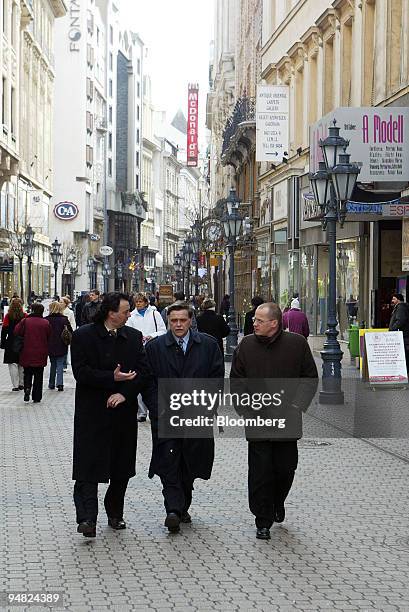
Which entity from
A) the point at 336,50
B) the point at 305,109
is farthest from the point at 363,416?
the point at 305,109

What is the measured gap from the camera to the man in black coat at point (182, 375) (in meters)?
8.92

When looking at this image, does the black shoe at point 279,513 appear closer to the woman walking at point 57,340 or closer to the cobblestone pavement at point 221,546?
the cobblestone pavement at point 221,546

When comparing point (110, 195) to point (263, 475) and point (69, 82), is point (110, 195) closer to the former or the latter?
point (69, 82)

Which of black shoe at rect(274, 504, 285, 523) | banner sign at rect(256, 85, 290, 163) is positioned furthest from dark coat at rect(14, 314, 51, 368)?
banner sign at rect(256, 85, 290, 163)

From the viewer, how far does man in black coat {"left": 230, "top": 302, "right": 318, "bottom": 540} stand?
8.77 metres

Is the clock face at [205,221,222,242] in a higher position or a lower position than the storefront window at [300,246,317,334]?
higher

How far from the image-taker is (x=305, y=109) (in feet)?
125

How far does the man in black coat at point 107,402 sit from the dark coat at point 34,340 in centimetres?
1136

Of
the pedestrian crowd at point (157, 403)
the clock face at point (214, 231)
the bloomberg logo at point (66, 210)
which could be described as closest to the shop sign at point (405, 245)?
the pedestrian crowd at point (157, 403)

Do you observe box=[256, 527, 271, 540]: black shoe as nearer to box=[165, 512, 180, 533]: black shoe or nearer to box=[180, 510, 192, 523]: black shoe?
box=[165, 512, 180, 533]: black shoe

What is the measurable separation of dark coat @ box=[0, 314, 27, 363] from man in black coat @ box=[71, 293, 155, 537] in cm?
1178

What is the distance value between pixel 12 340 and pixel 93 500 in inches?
490

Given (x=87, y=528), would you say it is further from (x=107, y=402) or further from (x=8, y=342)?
(x=8, y=342)

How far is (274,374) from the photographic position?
8844mm
